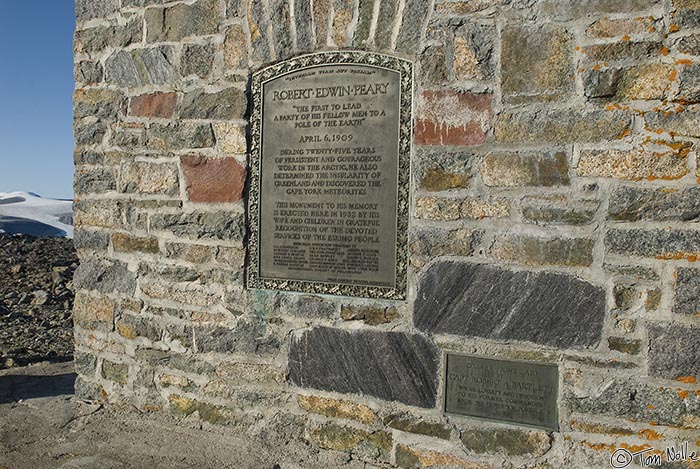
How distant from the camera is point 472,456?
2775 millimetres

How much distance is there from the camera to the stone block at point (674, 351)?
2.42 m

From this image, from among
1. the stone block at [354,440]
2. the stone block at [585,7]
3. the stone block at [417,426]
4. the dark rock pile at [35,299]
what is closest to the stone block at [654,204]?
the stone block at [585,7]

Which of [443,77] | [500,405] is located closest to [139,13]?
[443,77]

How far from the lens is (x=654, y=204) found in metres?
2.46

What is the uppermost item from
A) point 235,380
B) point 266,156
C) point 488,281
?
point 266,156

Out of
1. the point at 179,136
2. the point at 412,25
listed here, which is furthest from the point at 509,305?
the point at 179,136

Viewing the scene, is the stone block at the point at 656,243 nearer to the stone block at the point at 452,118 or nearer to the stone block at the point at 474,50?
the stone block at the point at 452,118

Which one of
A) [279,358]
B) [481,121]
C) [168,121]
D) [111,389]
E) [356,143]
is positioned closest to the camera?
[481,121]

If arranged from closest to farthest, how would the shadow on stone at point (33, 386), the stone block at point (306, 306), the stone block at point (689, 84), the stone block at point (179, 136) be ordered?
1. the stone block at point (689, 84)
2. the stone block at point (306, 306)
3. the stone block at point (179, 136)
4. the shadow on stone at point (33, 386)

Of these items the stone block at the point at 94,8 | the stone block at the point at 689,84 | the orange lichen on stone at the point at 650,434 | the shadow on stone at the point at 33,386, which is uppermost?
the stone block at the point at 94,8

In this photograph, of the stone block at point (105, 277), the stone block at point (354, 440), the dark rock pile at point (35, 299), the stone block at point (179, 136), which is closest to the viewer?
the stone block at point (354, 440)

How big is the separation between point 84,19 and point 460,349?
311 centimetres

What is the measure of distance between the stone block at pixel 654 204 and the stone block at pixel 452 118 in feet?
2.15

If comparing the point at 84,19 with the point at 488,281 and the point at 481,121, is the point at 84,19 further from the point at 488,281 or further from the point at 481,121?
the point at 488,281
